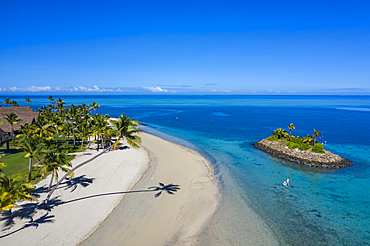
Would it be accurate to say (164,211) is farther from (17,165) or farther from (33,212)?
(17,165)

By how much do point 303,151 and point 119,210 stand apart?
37.2 meters

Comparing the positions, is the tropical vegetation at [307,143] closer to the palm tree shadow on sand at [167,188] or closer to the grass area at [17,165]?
the palm tree shadow on sand at [167,188]

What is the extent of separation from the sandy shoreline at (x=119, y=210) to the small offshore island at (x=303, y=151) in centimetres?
1926

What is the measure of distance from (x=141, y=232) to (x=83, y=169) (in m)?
19.1

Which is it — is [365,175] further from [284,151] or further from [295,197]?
[295,197]

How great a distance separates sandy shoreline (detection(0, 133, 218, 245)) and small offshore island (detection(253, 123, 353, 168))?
1926cm

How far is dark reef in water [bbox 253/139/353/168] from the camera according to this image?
121 ft

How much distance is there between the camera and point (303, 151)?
40.8 meters

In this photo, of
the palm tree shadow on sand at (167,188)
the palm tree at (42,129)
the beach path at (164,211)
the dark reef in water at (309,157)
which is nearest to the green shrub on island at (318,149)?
the dark reef in water at (309,157)

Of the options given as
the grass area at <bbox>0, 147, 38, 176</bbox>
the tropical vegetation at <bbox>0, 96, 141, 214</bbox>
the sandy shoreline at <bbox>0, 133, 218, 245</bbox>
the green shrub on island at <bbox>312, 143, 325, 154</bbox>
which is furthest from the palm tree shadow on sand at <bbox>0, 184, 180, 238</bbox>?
the green shrub on island at <bbox>312, 143, 325, 154</bbox>

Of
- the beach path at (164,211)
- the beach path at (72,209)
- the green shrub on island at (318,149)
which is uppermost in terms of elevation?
the green shrub on island at (318,149)

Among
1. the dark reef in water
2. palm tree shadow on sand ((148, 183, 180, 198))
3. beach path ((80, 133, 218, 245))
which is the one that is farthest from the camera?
the dark reef in water

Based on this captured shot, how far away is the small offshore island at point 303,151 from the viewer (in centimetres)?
3722

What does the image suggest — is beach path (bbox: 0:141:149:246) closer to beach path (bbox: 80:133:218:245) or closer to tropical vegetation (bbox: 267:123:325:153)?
beach path (bbox: 80:133:218:245)
